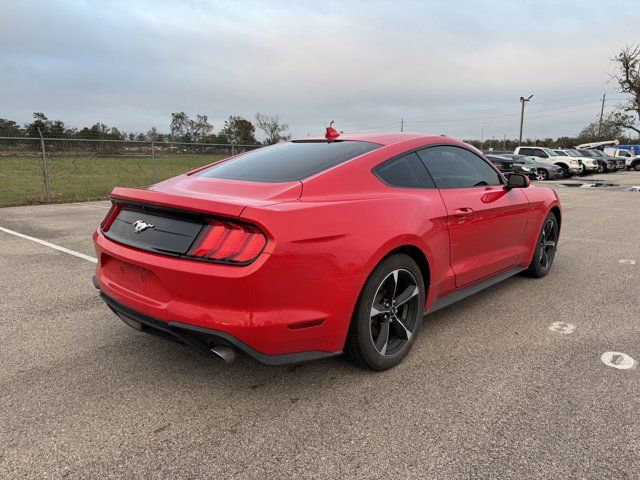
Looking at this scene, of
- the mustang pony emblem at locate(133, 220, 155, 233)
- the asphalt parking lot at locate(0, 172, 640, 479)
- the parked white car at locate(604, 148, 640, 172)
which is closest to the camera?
the asphalt parking lot at locate(0, 172, 640, 479)

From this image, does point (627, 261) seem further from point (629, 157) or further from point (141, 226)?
point (629, 157)

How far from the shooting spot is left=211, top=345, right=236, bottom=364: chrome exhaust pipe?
2.32m

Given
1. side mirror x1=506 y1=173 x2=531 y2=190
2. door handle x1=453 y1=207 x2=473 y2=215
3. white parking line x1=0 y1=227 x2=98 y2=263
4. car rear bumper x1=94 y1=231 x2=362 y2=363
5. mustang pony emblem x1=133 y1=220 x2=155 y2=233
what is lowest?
white parking line x1=0 y1=227 x2=98 y2=263

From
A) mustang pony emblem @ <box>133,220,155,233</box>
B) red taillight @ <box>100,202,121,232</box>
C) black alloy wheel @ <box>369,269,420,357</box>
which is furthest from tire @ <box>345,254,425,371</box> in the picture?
red taillight @ <box>100,202,121,232</box>

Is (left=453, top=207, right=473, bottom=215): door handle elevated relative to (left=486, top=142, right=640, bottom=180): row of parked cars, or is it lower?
elevated

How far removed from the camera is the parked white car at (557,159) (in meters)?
26.8

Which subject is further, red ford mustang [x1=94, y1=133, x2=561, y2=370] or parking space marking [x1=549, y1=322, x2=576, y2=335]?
parking space marking [x1=549, y1=322, x2=576, y2=335]

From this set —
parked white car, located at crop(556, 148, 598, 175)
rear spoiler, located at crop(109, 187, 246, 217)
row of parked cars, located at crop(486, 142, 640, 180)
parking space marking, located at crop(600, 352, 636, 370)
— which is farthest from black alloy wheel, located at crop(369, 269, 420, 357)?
parked white car, located at crop(556, 148, 598, 175)

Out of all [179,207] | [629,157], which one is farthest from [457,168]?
[629,157]

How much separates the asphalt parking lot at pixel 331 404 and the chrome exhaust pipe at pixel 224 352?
0.36 metres

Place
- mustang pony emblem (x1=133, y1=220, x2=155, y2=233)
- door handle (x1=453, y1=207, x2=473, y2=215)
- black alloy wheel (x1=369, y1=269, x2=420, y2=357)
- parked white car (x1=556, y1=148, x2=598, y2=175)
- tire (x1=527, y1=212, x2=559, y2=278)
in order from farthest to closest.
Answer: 1. parked white car (x1=556, y1=148, x2=598, y2=175)
2. tire (x1=527, y1=212, x2=559, y2=278)
3. door handle (x1=453, y1=207, x2=473, y2=215)
4. black alloy wheel (x1=369, y1=269, x2=420, y2=357)
5. mustang pony emblem (x1=133, y1=220, x2=155, y2=233)

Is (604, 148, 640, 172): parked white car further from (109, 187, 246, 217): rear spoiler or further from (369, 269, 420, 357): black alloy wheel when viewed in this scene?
(109, 187, 246, 217): rear spoiler

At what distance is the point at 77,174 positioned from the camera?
53.4 ft

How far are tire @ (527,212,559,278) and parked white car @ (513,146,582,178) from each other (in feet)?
79.3
